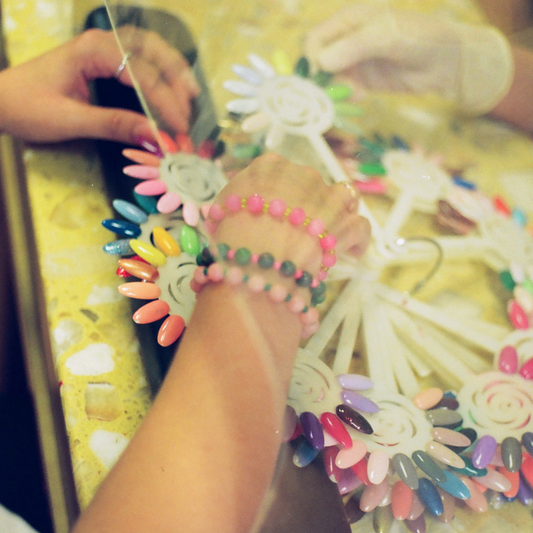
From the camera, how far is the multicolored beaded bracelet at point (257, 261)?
0.81 ft

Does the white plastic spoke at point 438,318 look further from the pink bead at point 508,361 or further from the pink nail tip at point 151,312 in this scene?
the pink nail tip at point 151,312

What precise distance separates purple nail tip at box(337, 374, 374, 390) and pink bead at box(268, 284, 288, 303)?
60 millimetres

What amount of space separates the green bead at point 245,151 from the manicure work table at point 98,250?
19mm

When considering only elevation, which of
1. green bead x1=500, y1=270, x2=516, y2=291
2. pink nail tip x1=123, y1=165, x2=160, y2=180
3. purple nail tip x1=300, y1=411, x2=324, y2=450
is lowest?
green bead x1=500, y1=270, x2=516, y2=291

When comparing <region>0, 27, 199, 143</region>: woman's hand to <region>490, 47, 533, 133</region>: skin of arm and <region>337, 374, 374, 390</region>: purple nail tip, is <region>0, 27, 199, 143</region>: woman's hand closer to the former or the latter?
<region>337, 374, 374, 390</region>: purple nail tip

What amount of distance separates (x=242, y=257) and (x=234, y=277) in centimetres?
1

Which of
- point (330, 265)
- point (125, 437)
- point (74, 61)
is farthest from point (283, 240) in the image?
point (74, 61)

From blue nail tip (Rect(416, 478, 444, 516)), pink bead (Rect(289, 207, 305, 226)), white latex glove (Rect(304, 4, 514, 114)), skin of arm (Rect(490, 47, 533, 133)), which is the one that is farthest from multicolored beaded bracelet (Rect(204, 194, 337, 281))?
skin of arm (Rect(490, 47, 533, 133))

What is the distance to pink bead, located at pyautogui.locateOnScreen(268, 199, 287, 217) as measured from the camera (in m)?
0.27

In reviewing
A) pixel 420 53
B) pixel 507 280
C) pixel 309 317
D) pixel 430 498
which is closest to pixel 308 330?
pixel 309 317

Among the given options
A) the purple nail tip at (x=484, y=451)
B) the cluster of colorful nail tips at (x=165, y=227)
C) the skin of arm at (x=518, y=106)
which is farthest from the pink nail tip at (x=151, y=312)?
the skin of arm at (x=518, y=106)

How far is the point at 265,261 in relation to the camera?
25 cm

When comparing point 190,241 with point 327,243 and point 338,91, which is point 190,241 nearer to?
point 327,243

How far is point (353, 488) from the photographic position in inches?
9.0
